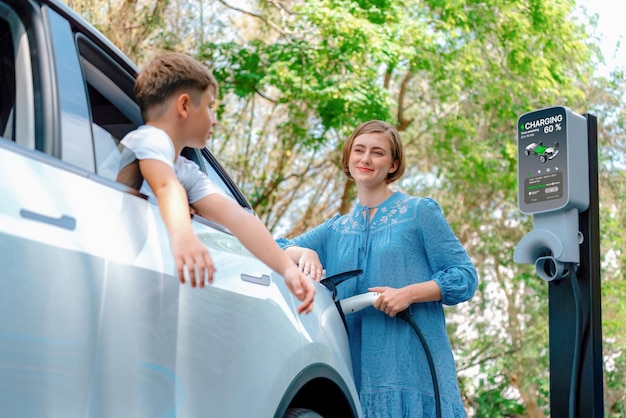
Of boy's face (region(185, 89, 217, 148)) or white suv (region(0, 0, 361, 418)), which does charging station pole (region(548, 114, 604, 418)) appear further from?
boy's face (region(185, 89, 217, 148))

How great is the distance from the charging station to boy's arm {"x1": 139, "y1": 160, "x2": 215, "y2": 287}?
2.48 meters

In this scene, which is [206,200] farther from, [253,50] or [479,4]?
[479,4]

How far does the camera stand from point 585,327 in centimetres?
385

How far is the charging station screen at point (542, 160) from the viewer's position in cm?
381

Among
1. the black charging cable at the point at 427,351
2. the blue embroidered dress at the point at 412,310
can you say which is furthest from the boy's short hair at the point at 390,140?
the black charging cable at the point at 427,351

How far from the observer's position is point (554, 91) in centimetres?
1262

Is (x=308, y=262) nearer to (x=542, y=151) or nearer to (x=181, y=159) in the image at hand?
(x=181, y=159)

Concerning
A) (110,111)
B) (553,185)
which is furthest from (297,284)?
(553,185)

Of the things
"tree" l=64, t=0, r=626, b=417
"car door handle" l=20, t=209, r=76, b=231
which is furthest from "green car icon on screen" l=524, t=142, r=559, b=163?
"tree" l=64, t=0, r=626, b=417

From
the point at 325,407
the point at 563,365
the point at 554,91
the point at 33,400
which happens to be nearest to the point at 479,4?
the point at 554,91

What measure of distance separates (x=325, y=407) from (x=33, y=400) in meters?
1.38

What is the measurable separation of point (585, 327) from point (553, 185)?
63 centimetres

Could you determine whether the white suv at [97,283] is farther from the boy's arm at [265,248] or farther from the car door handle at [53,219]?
the boy's arm at [265,248]

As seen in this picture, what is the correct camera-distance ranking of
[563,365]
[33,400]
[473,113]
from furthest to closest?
[473,113] < [563,365] < [33,400]
